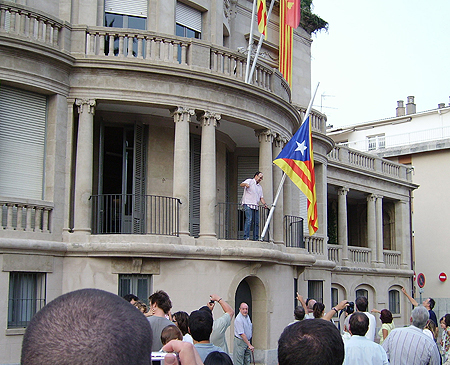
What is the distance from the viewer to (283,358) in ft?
10.4

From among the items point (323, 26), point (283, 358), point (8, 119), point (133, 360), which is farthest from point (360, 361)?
point (323, 26)

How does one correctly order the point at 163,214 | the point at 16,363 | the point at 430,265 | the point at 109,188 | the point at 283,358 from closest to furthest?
the point at 283,358 → the point at 16,363 → the point at 163,214 → the point at 109,188 → the point at 430,265

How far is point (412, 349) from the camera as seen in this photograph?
726cm

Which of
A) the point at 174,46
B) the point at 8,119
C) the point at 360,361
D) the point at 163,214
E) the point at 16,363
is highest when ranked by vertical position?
the point at 174,46

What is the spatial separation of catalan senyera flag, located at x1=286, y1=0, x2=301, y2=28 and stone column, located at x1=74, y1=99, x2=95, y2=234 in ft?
24.0

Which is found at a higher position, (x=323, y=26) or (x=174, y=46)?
(x=323, y=26)

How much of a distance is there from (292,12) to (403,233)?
15.6m

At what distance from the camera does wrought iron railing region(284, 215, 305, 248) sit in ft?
63.9

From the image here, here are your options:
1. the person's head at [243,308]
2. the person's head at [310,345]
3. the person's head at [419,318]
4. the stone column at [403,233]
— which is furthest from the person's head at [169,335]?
the stone column at [403,233]

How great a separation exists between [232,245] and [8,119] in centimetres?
614

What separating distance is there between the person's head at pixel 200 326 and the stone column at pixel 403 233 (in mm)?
26330

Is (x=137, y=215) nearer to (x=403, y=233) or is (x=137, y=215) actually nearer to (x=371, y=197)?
(x=371, y=197)

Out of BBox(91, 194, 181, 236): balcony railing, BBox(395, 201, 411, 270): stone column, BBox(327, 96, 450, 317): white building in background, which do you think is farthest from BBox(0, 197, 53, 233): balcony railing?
BBox(327, 96, 450, 317): white building in background

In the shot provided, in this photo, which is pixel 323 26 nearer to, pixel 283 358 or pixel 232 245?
pixel 232 245
